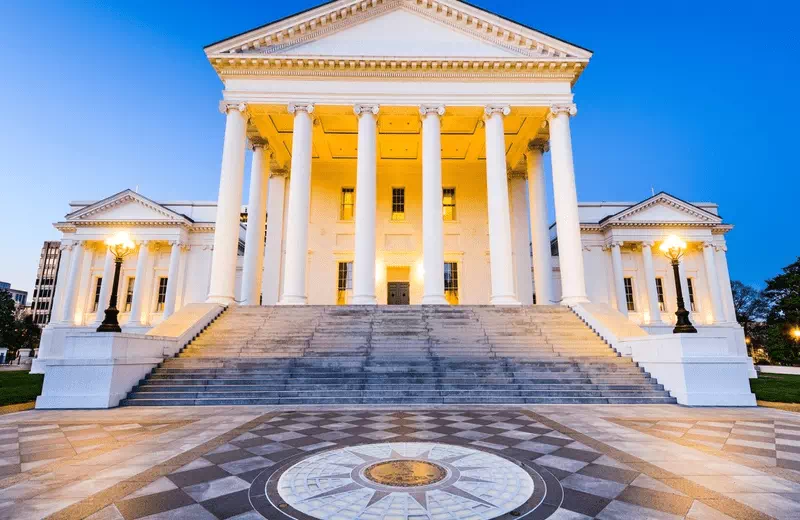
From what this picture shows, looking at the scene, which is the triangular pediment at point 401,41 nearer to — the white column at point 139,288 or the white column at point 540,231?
the white column at point 540,231

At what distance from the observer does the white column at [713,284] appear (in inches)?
1344

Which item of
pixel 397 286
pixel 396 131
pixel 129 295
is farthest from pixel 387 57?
pixel 129 295

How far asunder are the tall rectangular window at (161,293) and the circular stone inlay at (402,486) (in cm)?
3918

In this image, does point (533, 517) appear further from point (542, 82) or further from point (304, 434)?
point (542, 82)

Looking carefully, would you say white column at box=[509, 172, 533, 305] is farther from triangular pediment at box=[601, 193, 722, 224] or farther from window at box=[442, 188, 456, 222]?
triangular pediment at box=[601, 193, 722, 224]

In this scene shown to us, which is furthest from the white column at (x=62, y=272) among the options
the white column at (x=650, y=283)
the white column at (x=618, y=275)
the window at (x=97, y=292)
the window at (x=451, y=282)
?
the white column at (x=650, y=283)

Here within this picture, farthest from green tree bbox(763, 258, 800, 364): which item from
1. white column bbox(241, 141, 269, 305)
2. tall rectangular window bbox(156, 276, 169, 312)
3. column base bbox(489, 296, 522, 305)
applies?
tall rectangular window bbox(156, 276, 169, 312)

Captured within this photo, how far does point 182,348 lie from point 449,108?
16184mm

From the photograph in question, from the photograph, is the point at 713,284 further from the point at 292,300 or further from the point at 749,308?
the point at 292,300

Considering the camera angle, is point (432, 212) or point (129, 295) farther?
point (129, 295)

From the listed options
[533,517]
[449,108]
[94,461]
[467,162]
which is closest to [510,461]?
[533,517]

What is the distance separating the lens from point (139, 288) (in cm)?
3553

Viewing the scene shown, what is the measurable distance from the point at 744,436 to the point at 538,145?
2037 centimetres

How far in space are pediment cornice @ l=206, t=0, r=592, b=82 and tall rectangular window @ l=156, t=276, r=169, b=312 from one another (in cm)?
2555
